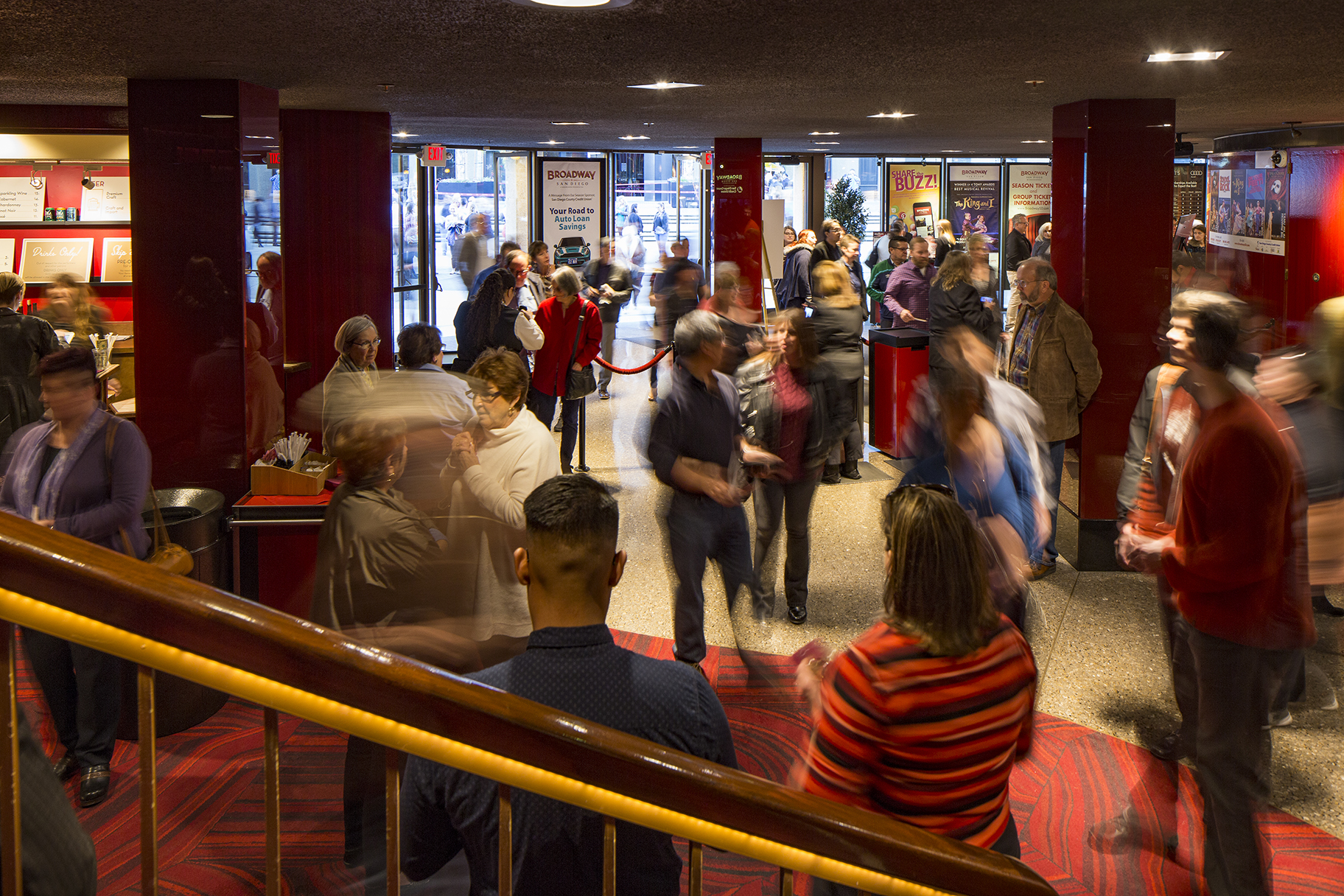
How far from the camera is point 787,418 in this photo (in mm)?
5281

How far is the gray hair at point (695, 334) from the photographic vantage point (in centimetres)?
459

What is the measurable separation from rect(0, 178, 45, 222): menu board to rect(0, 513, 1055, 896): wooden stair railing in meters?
9.99

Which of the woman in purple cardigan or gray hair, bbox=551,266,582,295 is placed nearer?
the woman in purple cardigan

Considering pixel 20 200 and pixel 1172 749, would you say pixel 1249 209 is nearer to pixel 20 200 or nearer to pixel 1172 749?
pixel 1172 749

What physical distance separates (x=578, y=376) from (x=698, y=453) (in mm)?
4102

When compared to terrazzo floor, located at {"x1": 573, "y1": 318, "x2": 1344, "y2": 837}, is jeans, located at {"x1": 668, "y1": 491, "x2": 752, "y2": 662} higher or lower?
higher

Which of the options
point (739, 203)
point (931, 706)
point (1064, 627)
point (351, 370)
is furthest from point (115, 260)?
point (931, 706)

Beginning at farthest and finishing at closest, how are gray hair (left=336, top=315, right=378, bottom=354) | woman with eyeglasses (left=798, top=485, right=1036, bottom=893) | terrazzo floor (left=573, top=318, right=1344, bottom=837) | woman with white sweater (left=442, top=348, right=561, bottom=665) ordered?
gray hair (left=336, top=315, right=378, bottom=354), terrazzo floor (left=573, top=318, right=1344, bottom=837), woman with white sweater (left=442, top=348, right=561, bottom=665), woman with eyeglasses (left=798, top=485, right=1036, bottom=893)

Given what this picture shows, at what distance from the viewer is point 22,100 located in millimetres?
7824

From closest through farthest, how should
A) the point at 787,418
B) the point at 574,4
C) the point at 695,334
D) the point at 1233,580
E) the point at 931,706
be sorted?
the point at 931,706 < the point at 1233,580 < the point at 574,4 < the point at 695,334 < the point at 787,418

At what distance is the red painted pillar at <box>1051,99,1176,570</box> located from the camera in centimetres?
669

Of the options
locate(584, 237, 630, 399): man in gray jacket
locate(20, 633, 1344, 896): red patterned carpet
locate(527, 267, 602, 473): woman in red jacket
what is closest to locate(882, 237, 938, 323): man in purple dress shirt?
locate(584, 237, 630, 399): man in gray jacket

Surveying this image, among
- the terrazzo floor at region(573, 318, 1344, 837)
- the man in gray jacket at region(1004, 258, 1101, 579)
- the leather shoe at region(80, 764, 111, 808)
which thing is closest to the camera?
the leather shoe at region(80, 764, 111, 808)

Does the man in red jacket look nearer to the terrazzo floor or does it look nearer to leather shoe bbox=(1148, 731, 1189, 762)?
the terrazzo floor
